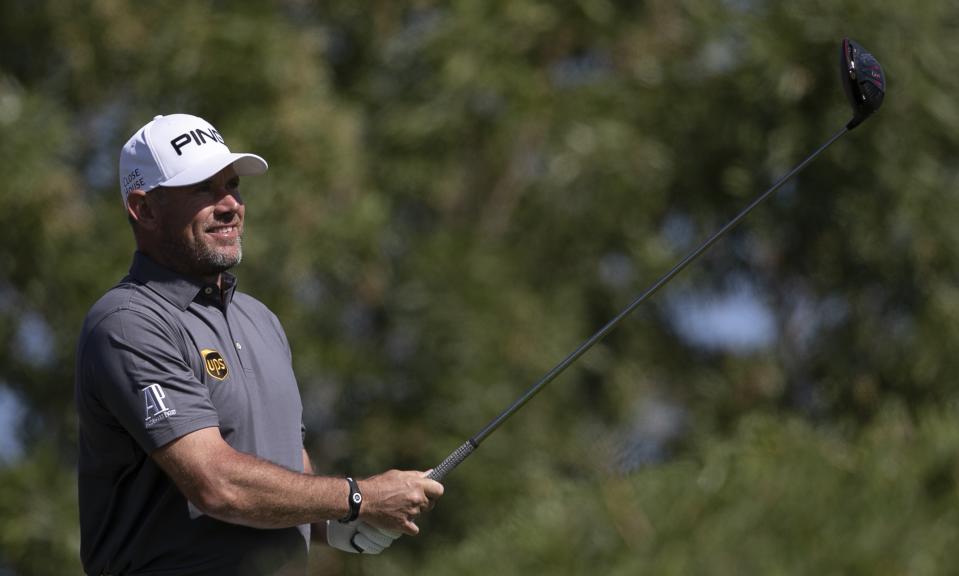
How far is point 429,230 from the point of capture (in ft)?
46.9

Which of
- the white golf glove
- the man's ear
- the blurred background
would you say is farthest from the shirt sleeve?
the blurred background

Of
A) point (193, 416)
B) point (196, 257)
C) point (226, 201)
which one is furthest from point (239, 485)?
point (226, 201)

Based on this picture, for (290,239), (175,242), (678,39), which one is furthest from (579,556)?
(678,39)

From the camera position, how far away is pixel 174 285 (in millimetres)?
3969

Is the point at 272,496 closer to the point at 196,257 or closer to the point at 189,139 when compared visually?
the point at 196,257

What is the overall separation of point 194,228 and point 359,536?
0.79 m

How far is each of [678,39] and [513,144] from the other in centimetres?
181

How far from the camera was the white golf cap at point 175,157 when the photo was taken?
13.3 ft

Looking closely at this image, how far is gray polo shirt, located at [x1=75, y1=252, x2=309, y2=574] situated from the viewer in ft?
12.3

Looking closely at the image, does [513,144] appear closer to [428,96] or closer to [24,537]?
[428,96]

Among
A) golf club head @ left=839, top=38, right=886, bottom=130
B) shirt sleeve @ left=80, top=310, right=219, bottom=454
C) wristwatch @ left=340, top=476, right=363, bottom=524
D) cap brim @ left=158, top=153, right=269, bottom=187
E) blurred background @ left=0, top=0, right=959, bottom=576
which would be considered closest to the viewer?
shirt sleeve @ left=80, top=310, right=219, bottom=454

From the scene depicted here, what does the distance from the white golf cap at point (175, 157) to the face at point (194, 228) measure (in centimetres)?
4

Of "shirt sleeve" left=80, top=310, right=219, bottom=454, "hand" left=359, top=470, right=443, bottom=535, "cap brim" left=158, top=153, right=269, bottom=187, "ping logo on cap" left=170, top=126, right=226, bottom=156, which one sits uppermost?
"ping logo on cap" left=170, top=126, right=226, bottom=156

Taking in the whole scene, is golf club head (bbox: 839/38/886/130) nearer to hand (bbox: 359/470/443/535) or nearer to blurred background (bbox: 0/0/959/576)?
hand (bbox: 359/470/443/535)
